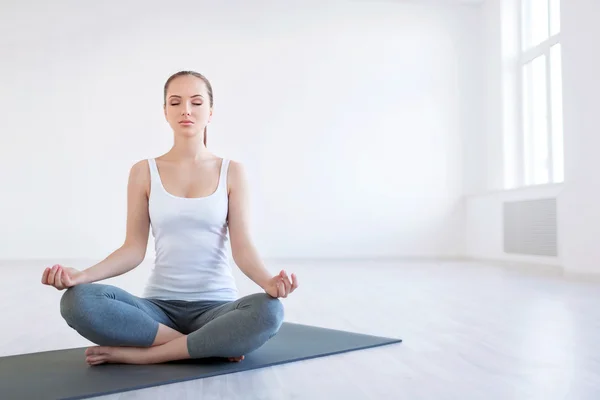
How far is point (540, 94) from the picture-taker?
6.99 metres

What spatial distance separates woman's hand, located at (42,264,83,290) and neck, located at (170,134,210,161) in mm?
472

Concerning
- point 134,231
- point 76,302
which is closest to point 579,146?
point 134,231

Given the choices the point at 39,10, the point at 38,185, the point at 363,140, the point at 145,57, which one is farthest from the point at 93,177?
the point at 363,140

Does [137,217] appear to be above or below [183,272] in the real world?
above

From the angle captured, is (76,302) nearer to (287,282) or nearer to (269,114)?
(287,282)

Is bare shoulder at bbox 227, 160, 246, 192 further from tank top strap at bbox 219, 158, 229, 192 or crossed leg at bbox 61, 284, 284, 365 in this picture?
crossed leg at bbox 61, 284, 284, 365

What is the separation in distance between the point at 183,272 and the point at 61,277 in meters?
0.36

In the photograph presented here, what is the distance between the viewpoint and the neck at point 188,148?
1987mm

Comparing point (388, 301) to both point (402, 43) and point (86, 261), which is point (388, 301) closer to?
point (86, 261)

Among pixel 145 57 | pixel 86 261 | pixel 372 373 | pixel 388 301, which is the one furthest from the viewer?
pixel 145 57

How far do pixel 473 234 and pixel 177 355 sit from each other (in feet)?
21.0

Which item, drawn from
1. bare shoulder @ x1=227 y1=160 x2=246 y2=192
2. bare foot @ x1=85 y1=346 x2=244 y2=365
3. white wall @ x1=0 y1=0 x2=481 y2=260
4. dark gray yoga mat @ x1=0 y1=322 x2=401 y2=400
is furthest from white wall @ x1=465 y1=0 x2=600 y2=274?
bare foot @ x1=85 y1=346 x2=244 y2=365

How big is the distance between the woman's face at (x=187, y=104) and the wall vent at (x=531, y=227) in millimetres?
4573

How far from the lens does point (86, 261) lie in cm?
712
